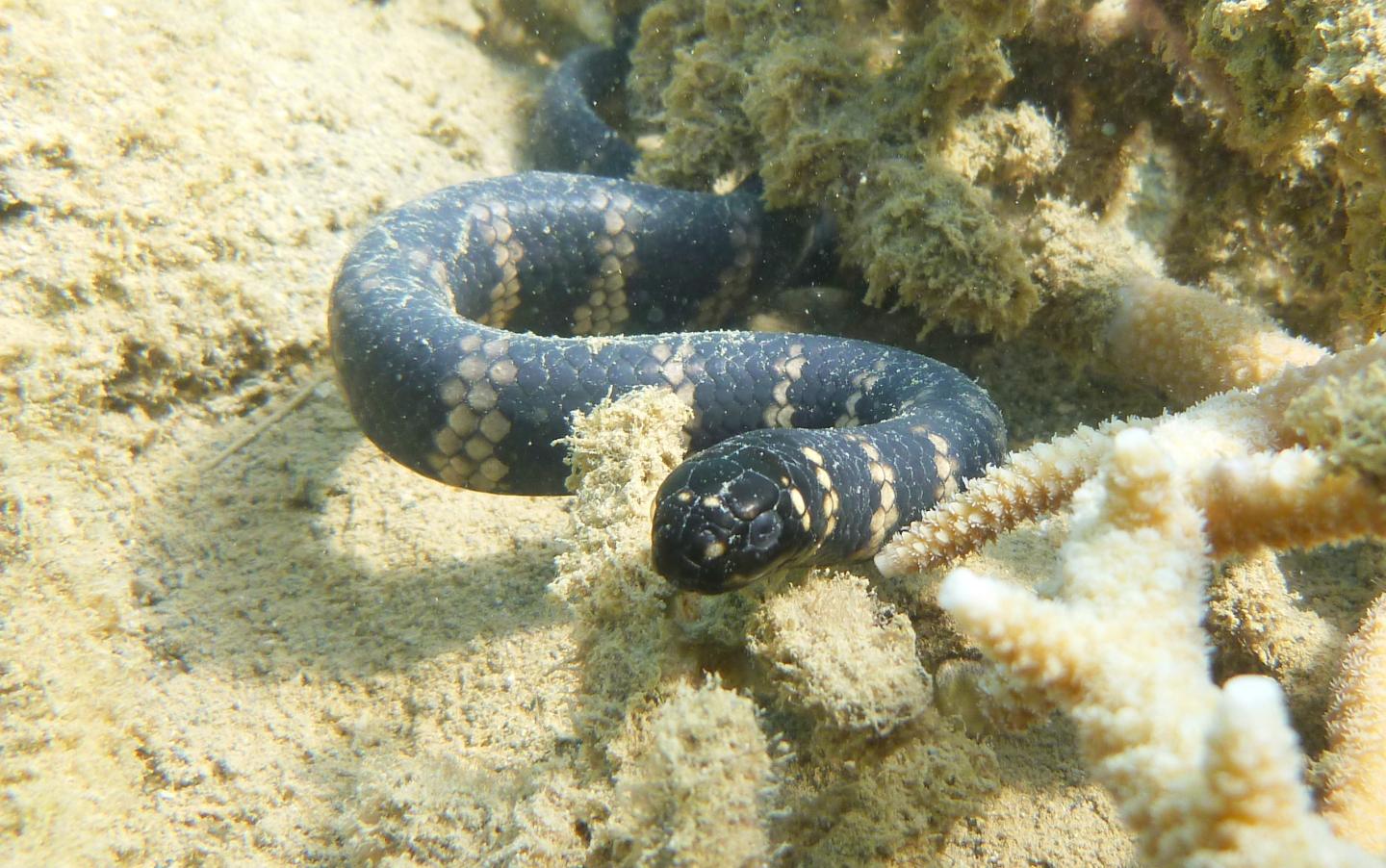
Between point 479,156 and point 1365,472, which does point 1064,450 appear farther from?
point 479,156

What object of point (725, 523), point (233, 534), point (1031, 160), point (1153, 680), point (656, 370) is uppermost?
point (1031, 160)

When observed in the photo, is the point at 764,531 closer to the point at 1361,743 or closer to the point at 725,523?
the point at 725,523

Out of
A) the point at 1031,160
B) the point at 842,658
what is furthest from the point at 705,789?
the point at 1031,160

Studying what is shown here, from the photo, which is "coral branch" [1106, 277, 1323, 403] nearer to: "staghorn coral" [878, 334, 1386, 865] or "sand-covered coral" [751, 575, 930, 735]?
"staghorn coral" [878, 334, 1386, 865]

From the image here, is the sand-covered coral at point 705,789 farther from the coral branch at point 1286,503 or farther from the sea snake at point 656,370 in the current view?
the coral branch at point 1286,503

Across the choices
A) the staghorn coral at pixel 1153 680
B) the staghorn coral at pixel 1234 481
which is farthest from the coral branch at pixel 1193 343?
the staghorn coral at pixel 1153 680

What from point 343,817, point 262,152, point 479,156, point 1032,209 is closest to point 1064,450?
point 1032,209
